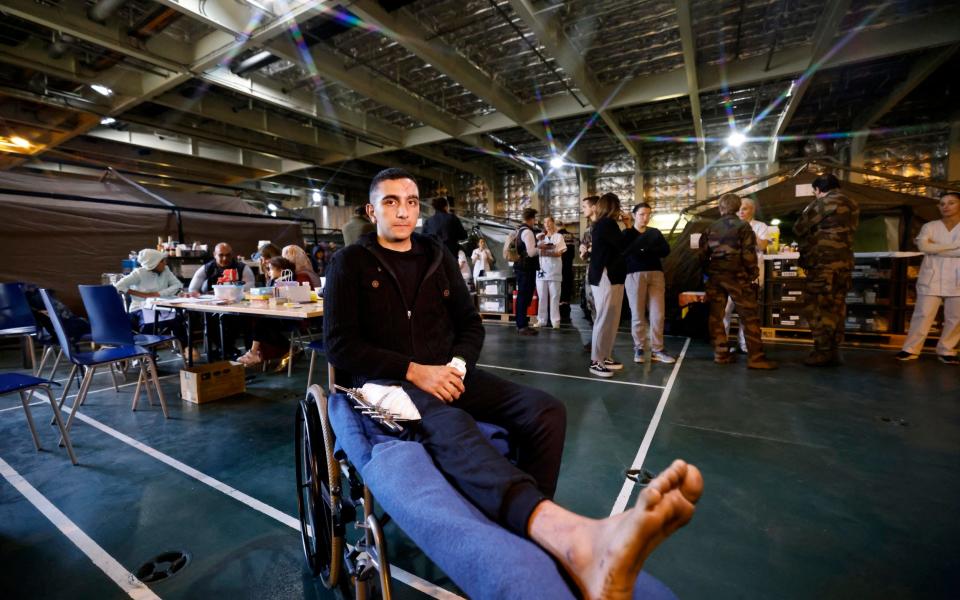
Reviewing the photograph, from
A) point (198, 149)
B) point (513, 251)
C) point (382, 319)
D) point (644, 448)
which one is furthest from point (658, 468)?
point (198, 149)

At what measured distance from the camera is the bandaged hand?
52.3 inches

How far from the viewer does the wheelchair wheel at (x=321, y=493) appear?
1.21m

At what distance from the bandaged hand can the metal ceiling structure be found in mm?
4613

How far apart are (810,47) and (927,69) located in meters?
2.02

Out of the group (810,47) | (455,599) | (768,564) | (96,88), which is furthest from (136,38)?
(810,47)

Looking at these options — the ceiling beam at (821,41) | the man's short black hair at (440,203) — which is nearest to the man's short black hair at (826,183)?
the ceiling beam at (821,41)

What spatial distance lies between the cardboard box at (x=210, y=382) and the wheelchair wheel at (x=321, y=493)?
2.45 meters

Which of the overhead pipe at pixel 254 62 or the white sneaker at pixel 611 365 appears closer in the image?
the white sneaker at pixel 611 365

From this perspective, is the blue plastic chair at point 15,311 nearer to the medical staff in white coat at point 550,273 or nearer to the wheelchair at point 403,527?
the wheelchair at point 403,527

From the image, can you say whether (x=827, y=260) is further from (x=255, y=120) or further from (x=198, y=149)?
(x=198, y=149)

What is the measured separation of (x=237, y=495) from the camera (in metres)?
2.03

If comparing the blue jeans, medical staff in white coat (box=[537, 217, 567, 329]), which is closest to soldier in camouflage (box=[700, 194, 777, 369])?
medical staff in white coat (box=[537, 217, 567, 329])

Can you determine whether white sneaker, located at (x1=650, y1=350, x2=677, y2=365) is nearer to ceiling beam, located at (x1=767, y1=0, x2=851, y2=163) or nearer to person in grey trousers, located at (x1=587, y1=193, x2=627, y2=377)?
person in grey trousers, located at (x1=587, y1=193, x2=627, y2=377)

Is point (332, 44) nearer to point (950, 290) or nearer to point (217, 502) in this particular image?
point (217, 502)
